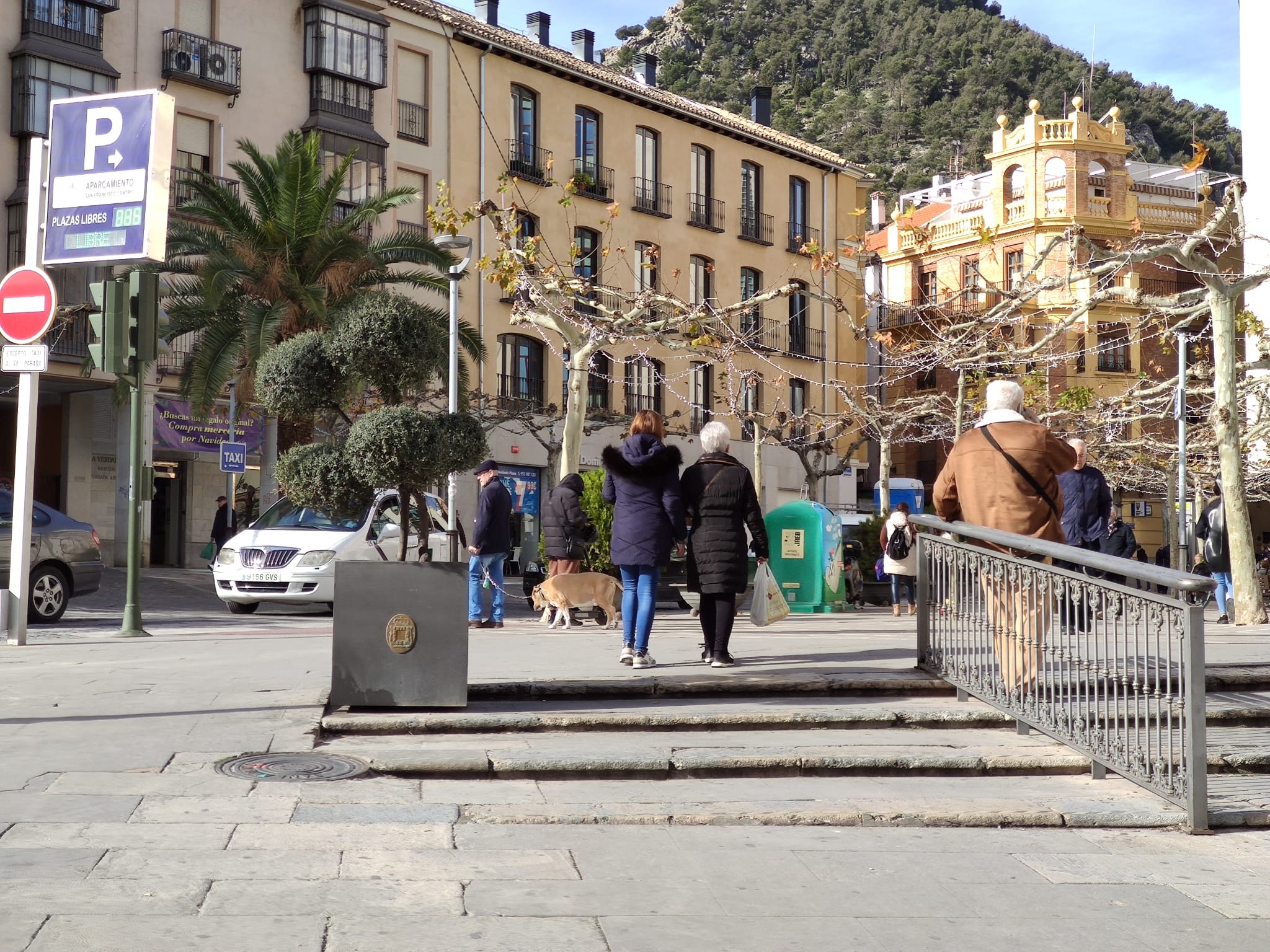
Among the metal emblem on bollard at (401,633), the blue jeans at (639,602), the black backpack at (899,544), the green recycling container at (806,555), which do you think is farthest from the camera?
the green recycling container at (806,555)

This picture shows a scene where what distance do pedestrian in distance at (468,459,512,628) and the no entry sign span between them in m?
4.83

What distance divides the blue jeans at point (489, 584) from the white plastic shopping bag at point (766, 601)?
4.19m

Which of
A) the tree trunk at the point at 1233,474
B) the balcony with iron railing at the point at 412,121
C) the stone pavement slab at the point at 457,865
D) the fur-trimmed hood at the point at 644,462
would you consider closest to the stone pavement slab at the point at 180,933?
the stone pavement slab at the point at 457,865

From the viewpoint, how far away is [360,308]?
834 centimetres

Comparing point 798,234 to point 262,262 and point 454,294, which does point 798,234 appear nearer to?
point 454,294

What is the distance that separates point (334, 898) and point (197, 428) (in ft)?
96.3

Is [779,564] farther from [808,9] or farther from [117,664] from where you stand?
[808,9]

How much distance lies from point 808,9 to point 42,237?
11759 centimetres

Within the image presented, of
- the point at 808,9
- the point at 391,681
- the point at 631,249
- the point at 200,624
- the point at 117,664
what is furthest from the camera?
the point at 808,9

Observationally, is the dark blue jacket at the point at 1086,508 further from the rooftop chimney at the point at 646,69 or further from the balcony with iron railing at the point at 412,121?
the rooftop chimney at the point at 646,69

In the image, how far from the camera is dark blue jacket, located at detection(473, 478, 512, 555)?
50.6 feet

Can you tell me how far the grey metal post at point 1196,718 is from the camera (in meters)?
6.04

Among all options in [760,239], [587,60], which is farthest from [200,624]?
[587,60]

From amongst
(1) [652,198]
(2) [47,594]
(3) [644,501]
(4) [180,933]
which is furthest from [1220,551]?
(1) [652,198]
